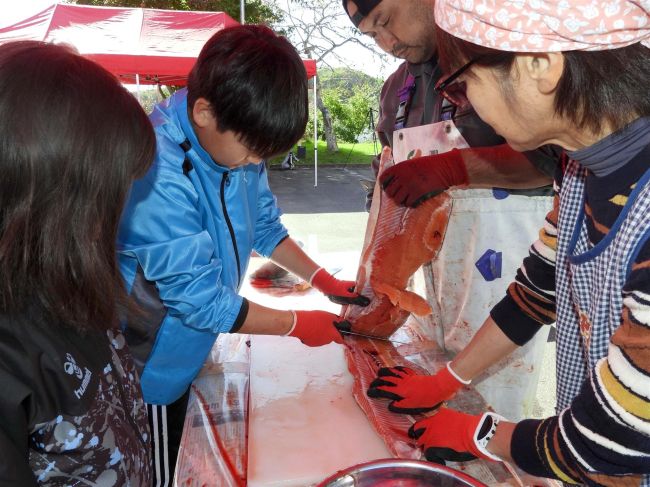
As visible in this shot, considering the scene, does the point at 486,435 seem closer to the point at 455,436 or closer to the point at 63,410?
the point at 455,436

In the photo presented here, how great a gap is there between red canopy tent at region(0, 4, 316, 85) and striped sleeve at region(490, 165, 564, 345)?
695 cm

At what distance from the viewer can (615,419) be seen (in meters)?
0.81

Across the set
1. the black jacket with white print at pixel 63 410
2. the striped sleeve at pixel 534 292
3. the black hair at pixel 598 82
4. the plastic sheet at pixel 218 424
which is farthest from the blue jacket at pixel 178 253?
the black hair at pixel 598 82

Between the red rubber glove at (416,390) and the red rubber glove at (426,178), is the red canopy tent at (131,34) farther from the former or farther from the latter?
the red rubber glove at (416,390)

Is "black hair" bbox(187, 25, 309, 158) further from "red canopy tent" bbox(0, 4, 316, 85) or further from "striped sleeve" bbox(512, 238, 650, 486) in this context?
"red canopy tent" bbox(0, 4, 316, 85)

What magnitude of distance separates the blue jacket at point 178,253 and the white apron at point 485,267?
0.79 metres

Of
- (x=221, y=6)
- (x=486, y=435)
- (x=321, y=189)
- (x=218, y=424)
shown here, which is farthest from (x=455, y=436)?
(x=221, y=6)

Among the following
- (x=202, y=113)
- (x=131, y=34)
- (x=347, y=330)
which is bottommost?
(x=347, y=330)

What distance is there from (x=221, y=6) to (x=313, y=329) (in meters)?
13.9

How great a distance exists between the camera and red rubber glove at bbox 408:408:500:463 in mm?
1119

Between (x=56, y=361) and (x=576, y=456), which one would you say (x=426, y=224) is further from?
(x=56, y=361)

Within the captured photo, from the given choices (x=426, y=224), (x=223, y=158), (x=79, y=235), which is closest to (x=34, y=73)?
(x=79, y=235)

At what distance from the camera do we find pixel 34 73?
0.83 metres

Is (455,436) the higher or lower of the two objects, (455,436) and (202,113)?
the lower
